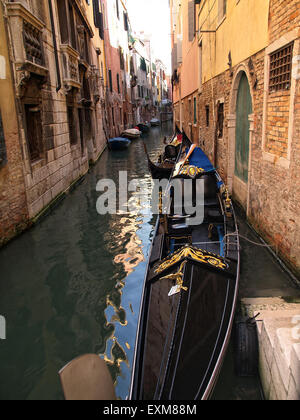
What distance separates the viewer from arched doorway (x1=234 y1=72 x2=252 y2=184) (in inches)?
268

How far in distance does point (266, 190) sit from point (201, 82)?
331 inches

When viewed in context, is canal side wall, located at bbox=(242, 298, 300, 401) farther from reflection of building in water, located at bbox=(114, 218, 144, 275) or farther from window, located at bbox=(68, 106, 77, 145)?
window, located at bbox=(68, 106, 77, 145)

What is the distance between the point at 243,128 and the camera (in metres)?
7.18

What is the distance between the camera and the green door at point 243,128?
22.3 ft

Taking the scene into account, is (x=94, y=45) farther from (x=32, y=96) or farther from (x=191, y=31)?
(x=32, y=96)

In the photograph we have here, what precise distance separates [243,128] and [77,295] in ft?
16.2

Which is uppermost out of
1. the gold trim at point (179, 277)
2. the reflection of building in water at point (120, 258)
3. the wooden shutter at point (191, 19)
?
the wooden shutter at point (191, 19)

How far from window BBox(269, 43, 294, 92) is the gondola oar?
4193 mm

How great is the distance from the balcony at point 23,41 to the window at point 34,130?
713 millimetres

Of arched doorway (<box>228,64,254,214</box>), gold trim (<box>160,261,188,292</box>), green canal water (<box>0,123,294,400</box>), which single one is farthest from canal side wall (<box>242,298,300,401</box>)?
arched doorway (<box>228,64,254,214</box>)

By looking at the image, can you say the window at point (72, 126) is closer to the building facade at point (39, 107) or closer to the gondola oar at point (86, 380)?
the building facade at point (39, 107)

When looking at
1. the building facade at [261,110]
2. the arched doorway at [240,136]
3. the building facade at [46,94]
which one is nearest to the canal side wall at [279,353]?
the building facade at [261,110]

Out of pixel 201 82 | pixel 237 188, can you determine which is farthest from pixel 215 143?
pixel 201 82

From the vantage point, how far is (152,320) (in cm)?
307
